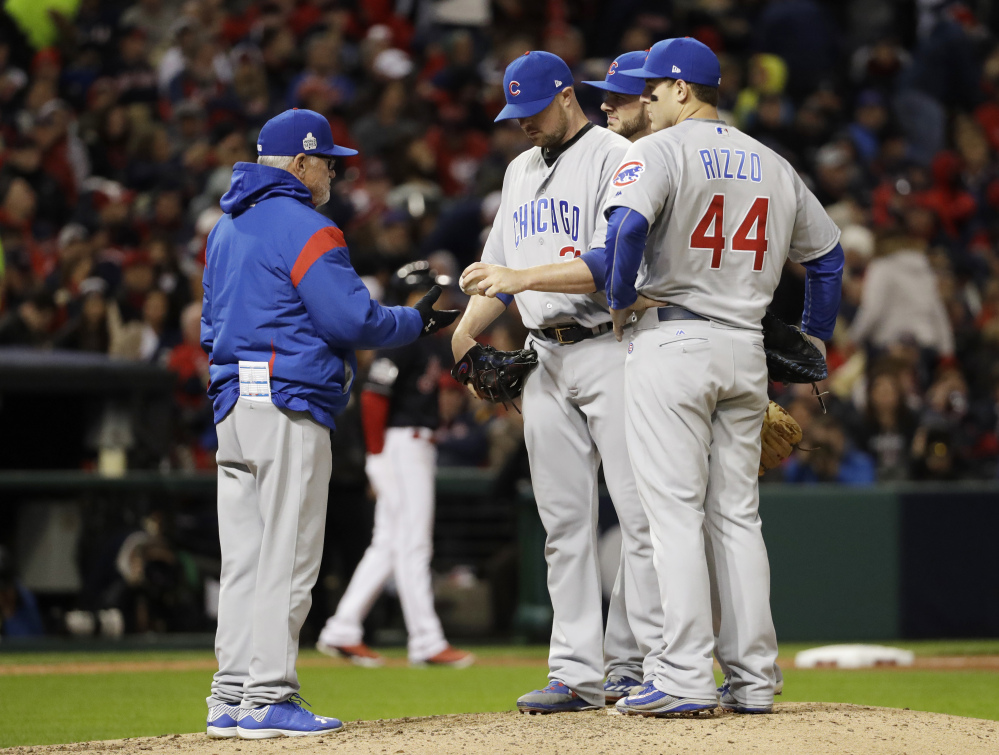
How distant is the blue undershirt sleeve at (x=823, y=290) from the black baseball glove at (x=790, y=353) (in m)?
0.15

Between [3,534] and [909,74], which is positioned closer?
[3,534]

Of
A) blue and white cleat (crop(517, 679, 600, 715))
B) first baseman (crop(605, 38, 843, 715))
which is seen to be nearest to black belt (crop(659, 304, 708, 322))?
first baseman (crop(605, 38, 843, 715))

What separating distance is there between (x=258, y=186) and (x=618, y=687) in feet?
7.66

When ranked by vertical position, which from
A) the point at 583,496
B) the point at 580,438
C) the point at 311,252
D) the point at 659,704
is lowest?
the point at 659,704

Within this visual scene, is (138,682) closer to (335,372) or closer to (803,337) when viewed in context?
(335,372)

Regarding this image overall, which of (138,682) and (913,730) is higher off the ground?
(913,730)

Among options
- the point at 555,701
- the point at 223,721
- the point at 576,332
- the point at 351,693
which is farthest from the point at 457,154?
Answer: the point at 223,721

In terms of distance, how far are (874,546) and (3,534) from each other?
666 cm

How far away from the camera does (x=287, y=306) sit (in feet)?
16.7

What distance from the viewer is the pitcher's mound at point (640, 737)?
176 inches

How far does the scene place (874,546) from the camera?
10789mm

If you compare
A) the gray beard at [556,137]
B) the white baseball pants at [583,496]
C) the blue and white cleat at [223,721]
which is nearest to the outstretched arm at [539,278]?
the white baseball pants at [583,496]

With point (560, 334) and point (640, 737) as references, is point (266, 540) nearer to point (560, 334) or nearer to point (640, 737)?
point (560, 334)

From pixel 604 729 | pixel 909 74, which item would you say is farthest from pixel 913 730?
pixel 909 74
